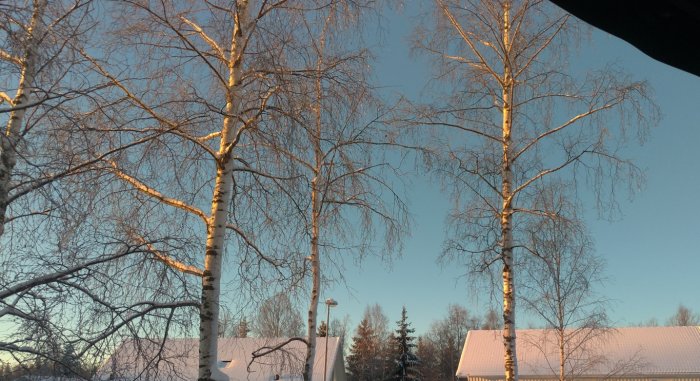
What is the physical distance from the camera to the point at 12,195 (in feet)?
18.4

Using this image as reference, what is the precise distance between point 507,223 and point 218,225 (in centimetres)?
504

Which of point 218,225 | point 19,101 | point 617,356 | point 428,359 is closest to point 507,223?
point 218,225

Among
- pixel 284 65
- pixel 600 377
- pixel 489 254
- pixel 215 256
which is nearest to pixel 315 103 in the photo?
pixel 284 65

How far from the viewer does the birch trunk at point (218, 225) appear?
229 inches

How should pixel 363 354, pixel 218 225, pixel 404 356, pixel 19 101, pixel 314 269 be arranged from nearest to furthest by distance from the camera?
pixel 19 101 < pixel 218 225 < pixel 314 269 < pixel 404 356 < pixel 363 354

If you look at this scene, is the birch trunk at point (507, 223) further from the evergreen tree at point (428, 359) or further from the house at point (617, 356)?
the evergreen tree at point (428, 359)

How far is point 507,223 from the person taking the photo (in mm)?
9305

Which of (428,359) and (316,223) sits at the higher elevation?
(316,223)

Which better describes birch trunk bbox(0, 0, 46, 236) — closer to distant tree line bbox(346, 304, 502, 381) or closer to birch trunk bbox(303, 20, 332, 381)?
birch trunk bbox(303, 20, 332, 381)

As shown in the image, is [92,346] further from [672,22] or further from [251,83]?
[672,22]

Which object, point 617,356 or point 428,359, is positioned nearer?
point 617,356

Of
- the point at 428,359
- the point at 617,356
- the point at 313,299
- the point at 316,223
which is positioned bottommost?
the point at 428,359

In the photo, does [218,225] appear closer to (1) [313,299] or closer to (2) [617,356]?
(1) [313,299]

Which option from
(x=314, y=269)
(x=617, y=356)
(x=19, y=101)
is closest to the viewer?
(x=19, y=101)
